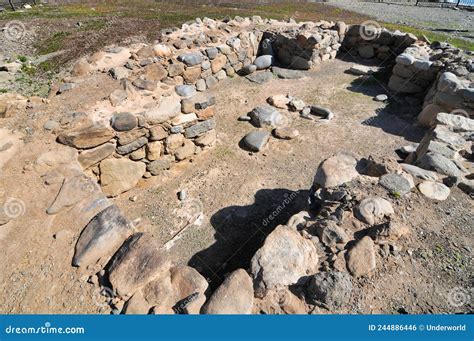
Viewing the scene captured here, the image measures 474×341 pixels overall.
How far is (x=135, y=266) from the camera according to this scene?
3.18 metres

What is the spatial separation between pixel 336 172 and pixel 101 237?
309 cm

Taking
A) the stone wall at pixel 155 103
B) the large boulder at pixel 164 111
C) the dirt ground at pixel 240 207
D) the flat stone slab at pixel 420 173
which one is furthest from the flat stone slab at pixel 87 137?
the flat stone slab at pixel 420 173

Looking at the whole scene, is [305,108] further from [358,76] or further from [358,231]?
[358,231]

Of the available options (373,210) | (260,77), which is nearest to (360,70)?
(260,77)

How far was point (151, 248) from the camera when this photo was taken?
3.35 metres

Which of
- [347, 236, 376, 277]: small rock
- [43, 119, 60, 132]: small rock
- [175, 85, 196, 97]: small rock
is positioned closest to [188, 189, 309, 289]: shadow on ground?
[347, 236, 376, 277]: small rock

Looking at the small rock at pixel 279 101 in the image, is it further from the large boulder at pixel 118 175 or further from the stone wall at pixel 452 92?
the large boulder at pixel 118 175

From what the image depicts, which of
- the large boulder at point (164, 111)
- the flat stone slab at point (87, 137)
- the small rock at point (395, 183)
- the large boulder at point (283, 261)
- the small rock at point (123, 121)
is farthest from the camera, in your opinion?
the large boulder at point (164, 111)

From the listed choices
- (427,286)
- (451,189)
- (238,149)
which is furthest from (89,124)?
(451,189)

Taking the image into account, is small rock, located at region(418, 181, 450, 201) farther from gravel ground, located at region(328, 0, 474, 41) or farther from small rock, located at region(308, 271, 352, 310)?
gravel ground, located at region(328, 0, 474, 41)

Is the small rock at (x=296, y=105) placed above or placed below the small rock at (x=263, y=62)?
below

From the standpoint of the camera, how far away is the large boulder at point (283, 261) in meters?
2.99

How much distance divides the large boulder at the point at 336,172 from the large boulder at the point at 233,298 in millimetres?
1866

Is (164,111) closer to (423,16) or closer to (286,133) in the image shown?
(286,133)
